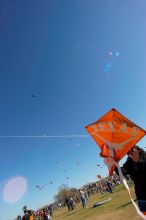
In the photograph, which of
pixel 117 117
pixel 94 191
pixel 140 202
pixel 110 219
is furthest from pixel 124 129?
pixel 94 191

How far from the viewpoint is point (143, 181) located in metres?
4.70

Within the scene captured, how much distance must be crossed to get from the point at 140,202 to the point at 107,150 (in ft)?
3.63

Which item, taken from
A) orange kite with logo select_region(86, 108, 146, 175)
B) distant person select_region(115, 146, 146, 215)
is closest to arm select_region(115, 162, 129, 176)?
distant person select_region(115, 146, 146, 215)

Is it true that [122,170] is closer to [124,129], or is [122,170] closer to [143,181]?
[143,181]

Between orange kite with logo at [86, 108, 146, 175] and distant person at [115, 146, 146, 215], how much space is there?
33cm

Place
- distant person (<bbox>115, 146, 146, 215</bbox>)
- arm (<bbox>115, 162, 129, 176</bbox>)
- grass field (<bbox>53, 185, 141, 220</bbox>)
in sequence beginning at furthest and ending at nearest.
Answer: grass field (<bbox>53, 185, 141, 220</bbox>) → arm (<bbox>115, 162, 129, 176</bbox>) → distant person (<bbox>115, 146, 146, 215</bbox>)

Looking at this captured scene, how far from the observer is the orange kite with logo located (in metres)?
4.75

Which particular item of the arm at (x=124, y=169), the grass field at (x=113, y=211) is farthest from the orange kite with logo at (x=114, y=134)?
the grass field at (x=113, y=211)

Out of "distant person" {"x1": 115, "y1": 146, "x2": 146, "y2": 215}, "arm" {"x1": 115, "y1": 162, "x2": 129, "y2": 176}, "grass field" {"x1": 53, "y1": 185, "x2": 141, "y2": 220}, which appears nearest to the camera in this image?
"distant person" {"x1": 115, "y1": 146, "x2": 146, "y2": 215}

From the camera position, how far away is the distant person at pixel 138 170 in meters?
4.70

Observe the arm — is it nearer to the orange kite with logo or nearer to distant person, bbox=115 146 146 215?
distant person, bbox=115 146 146 215

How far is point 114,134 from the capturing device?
489 cm

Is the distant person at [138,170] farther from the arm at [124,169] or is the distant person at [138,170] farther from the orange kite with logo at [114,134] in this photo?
the orange kite with logo at [114,134]

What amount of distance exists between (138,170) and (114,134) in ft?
2.60
